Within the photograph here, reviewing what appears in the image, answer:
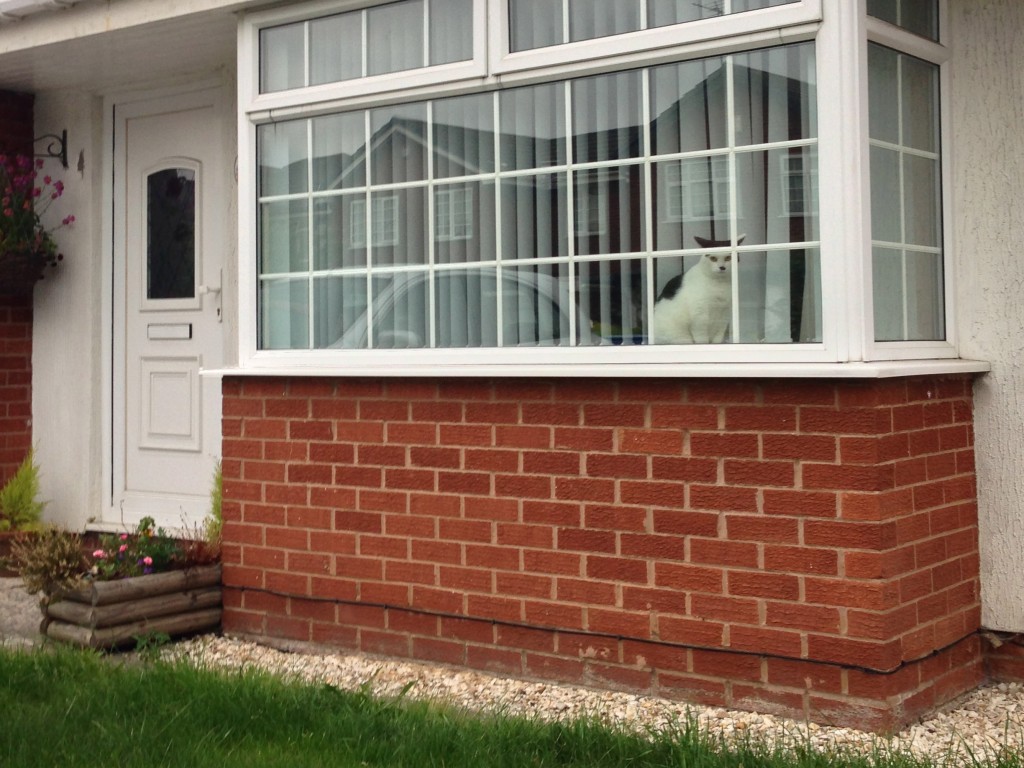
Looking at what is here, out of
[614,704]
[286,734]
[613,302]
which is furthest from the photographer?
[613,302]

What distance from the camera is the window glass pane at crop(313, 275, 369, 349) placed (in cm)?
568

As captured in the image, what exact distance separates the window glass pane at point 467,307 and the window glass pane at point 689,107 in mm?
902

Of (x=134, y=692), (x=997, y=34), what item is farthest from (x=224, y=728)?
(x=997, y=34)

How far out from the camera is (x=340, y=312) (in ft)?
18.9

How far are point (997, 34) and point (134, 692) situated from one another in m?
3.94

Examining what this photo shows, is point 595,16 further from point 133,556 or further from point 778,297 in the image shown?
point 133,556

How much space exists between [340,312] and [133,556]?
1458 millimetres

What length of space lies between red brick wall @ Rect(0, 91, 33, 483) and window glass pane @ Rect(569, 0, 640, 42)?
4257 mm

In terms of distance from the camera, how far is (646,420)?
472 cm

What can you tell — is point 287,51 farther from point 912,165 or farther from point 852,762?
point 852,762

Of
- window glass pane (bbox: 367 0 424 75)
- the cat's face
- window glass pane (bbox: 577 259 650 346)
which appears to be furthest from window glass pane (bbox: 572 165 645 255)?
window glass pane (bbox: 367 0 424 75)

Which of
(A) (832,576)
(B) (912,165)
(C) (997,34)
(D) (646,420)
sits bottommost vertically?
(A) (832,576)

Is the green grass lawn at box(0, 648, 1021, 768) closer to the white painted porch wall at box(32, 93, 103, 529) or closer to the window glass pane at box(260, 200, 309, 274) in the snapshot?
the window glass pane at box(260, 200, 309, 274)

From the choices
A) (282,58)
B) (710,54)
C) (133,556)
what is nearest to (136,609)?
(133,556)
